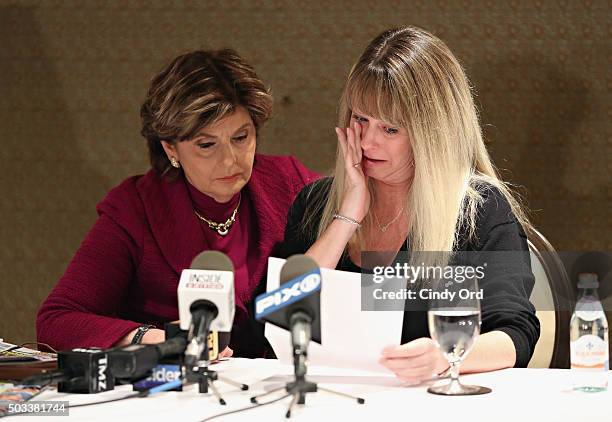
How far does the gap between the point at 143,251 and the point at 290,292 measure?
133 cm

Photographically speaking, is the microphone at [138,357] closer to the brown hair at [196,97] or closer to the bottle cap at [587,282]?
the bottle cap at [587,282]

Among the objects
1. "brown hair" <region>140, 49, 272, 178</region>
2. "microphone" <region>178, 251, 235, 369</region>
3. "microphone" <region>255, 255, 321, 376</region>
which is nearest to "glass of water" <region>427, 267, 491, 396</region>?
"microphone" <region>255, 255, 321, 376</region>

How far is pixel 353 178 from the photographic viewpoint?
2.61 metres

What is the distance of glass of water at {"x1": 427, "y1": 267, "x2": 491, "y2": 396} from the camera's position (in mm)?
1803

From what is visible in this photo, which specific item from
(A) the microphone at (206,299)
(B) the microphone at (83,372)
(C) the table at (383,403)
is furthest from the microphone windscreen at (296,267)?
(B) the microphone at (83,372)

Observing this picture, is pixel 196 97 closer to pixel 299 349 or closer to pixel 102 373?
pixel 102 373

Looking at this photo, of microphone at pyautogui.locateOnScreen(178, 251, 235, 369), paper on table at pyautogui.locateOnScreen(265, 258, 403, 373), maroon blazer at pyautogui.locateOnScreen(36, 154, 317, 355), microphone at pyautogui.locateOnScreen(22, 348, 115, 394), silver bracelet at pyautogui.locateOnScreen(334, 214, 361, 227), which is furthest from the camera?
maroon blazer at pyautogui.locateOnScreen(36, 154, 317, 355)

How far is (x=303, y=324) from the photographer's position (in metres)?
1.59

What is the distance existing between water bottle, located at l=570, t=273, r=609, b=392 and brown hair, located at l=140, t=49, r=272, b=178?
131 cm

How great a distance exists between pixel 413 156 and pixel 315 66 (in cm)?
158

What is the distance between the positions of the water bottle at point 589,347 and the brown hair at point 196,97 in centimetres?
131

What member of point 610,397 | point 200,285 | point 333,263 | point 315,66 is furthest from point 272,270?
point 315,66

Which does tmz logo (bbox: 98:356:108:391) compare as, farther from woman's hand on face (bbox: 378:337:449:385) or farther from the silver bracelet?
the silver bracelet

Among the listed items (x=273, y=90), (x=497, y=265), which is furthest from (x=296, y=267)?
(x=273, y=90)
